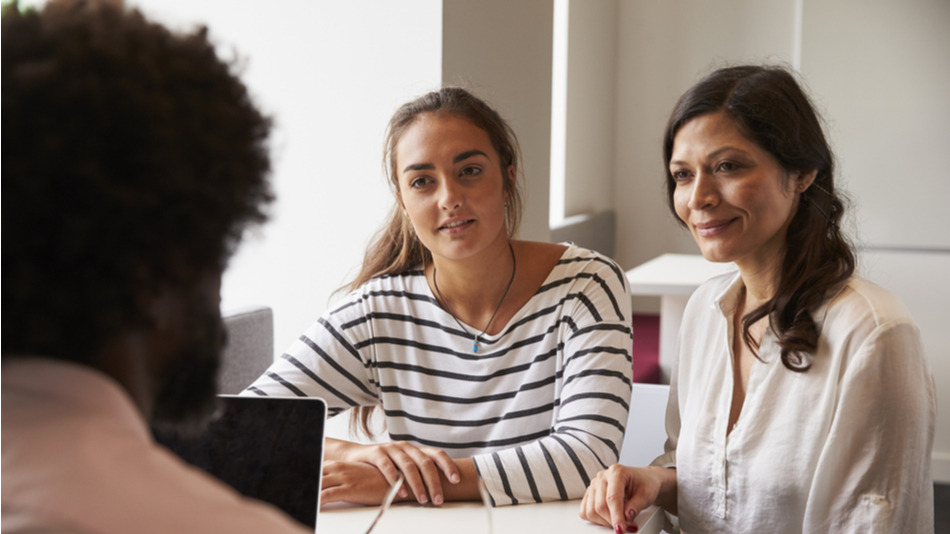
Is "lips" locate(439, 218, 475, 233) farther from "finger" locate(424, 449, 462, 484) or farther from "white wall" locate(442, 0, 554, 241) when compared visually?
"white wall" locate(442, 0, 554, 241)

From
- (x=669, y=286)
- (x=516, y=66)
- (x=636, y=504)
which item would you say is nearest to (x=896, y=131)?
(x=669, y=286)

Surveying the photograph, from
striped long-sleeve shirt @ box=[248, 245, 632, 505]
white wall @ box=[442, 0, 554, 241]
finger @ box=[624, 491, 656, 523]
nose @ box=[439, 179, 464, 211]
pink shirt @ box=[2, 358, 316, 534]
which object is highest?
white wall @ box=[442, 0, 554, 241]

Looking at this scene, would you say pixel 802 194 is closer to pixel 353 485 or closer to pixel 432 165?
pixel 432 165

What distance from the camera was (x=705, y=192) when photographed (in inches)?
46.3

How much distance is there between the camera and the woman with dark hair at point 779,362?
1.03m

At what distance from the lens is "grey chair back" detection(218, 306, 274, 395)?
192 centimetres

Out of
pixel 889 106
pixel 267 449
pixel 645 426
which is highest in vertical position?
pixel 889 106

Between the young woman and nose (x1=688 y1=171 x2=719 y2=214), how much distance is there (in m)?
0.26

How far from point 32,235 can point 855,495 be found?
3.34ft

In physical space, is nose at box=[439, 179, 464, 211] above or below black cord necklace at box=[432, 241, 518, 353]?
above

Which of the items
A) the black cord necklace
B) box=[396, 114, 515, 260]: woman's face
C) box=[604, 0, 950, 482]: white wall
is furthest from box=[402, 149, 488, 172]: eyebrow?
box=[604, 0, 950, 482]: white wall

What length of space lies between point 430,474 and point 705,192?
57 cm

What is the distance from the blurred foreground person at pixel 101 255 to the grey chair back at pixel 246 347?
155 cm

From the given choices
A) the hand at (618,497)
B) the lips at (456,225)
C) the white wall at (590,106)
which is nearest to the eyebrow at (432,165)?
the lips at (456,225)
